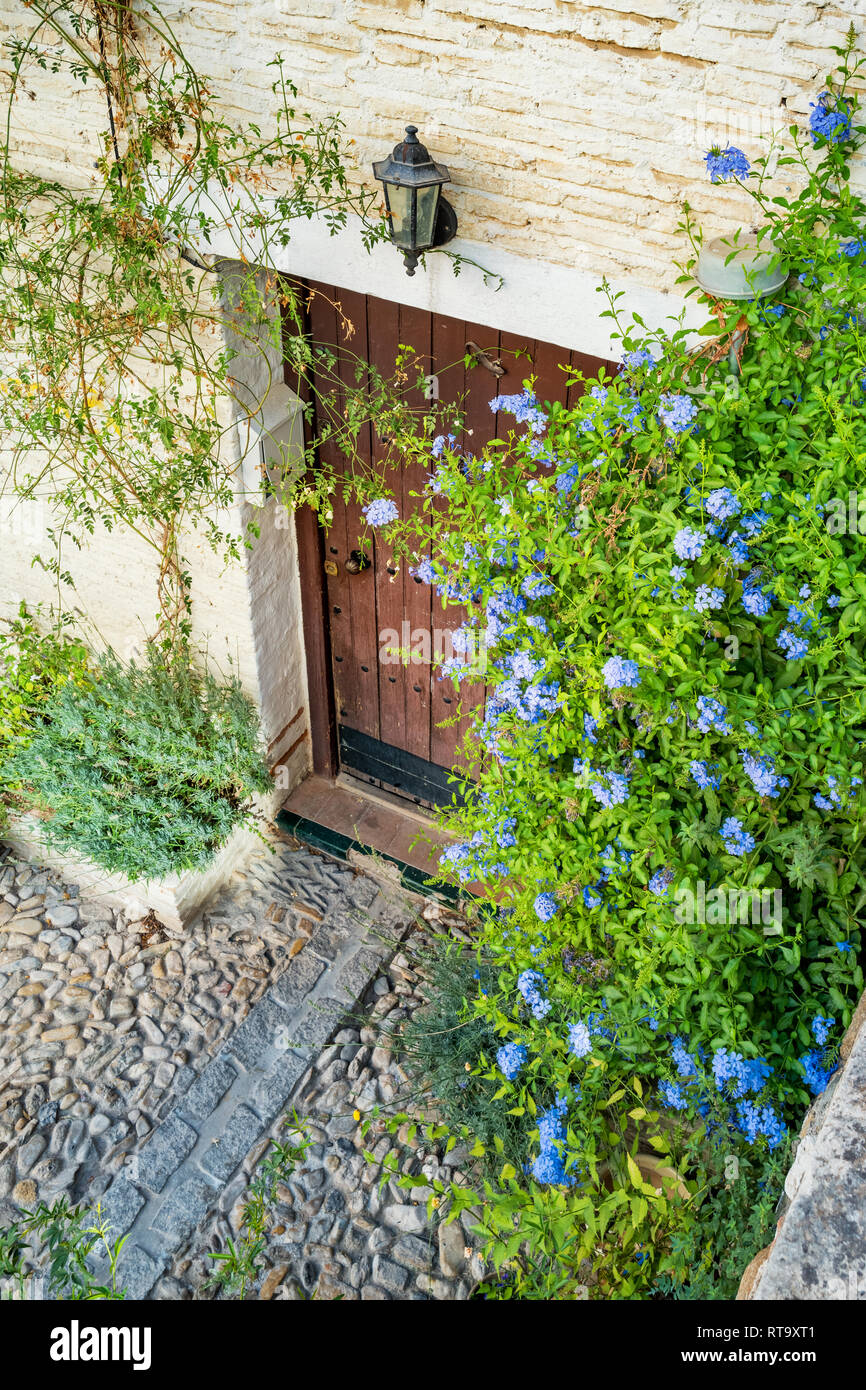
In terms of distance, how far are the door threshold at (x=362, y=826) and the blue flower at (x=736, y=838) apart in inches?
78.9

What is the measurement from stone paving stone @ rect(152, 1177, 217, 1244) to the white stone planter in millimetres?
1135

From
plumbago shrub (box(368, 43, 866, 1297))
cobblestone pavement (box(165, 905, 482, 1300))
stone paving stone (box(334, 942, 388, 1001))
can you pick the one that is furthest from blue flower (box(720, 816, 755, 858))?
stone paving stone (box(334, 942, 388, 1001))

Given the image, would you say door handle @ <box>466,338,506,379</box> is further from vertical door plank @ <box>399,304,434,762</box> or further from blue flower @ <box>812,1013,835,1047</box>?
blue flower @ <box>812,1013,835,1047</box>

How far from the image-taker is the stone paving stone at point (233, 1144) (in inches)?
140

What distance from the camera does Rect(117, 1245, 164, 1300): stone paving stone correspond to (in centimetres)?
320

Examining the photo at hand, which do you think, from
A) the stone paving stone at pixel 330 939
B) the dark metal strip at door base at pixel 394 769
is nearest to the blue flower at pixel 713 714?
the dark metal strip at door base at pixel 394 769

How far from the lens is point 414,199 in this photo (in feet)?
8.81

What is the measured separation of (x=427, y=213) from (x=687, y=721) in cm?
161

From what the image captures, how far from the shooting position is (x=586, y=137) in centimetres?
258

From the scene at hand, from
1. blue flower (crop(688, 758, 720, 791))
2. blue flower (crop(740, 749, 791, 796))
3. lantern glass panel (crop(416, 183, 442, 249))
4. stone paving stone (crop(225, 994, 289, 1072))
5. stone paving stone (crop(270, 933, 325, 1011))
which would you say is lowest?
stone paving stone (crop(225, 994, 289, 1072))

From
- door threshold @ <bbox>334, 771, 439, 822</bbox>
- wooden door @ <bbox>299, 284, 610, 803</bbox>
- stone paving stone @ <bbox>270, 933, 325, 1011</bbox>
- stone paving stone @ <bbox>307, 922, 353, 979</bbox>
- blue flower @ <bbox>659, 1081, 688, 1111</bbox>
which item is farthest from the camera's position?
door threshold @ <bbox>334, 771, 439, 822</bbox>

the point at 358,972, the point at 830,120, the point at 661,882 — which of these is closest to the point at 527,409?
the point at 830,120

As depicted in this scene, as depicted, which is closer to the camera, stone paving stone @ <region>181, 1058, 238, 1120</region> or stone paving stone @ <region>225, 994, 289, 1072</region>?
stone paving stone @ <region>181, 1058, 238, 1120</region>

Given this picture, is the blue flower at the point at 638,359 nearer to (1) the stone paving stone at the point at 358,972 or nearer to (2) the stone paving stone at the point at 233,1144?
(1) the stone paving stone at the point at 358,972
